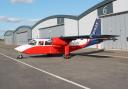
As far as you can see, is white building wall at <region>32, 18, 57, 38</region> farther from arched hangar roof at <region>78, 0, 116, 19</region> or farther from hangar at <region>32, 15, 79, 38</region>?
arched hangar roof at <region>78, 0, 116, 19</region>

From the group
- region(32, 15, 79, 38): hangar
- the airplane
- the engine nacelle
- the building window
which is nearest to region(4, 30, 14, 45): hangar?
region(32, 15, 79, 38): hangar

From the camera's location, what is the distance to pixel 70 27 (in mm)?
54625

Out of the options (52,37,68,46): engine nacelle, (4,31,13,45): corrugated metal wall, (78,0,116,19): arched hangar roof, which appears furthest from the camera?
(4,31,13,45): corrugated metal wall

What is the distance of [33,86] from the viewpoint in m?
11.0

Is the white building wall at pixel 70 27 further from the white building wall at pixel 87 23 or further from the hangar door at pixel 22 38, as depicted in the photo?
the hangar door at pixel 22 38

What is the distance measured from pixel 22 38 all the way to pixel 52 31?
36.1 m

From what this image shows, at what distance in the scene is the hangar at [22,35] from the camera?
3529 inches

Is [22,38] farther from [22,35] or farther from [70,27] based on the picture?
[70,27]

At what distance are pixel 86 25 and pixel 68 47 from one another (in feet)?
69.3

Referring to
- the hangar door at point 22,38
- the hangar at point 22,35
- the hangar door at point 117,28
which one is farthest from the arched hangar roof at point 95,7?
the hangar door at point 22,38

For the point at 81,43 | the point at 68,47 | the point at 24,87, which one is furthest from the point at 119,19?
the point at 24,87

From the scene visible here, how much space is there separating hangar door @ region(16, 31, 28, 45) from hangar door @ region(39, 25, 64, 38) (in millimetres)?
19142

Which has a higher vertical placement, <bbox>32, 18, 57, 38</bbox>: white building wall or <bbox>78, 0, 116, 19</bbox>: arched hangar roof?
<bbox>78, 0, 116, 19</bbox>: arched hangar roof

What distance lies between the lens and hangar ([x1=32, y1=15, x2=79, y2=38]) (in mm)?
53500
